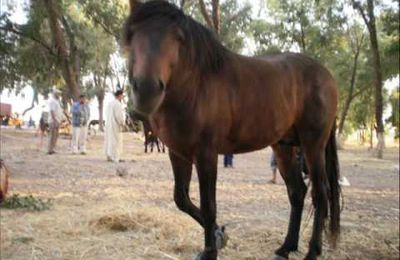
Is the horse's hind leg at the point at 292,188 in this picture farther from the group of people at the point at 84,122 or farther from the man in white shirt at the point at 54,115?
the man in white shirt at the point at 54,115

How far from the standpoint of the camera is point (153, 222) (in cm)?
605

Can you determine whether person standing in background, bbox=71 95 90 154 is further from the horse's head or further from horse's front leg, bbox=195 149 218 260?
the horse's head

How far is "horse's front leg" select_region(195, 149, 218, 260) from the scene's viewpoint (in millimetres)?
3420

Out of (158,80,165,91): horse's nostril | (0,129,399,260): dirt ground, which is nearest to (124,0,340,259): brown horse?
(158,80,165,91): horse's nostril

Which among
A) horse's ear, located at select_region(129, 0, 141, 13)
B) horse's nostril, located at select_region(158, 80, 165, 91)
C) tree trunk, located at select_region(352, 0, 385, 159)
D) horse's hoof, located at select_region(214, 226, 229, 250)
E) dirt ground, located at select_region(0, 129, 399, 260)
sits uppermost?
tree trunk, located at select_region(352, 0, 385, 159)

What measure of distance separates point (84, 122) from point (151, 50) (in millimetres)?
15259

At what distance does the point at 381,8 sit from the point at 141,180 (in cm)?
1770

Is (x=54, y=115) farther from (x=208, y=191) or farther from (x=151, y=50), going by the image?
(x=151, y=50)

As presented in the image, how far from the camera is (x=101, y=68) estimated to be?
47594 mm

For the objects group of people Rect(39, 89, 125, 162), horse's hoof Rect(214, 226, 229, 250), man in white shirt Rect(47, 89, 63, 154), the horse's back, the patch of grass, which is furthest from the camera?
man in white shirt Rect(47, 89, 63, 154)

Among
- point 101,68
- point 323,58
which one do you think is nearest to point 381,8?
point 323,58

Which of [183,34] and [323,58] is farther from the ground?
[323,58]

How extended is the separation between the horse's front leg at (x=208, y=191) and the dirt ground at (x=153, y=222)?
0.92m

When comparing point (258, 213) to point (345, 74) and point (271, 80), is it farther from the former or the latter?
point (345, 74)
